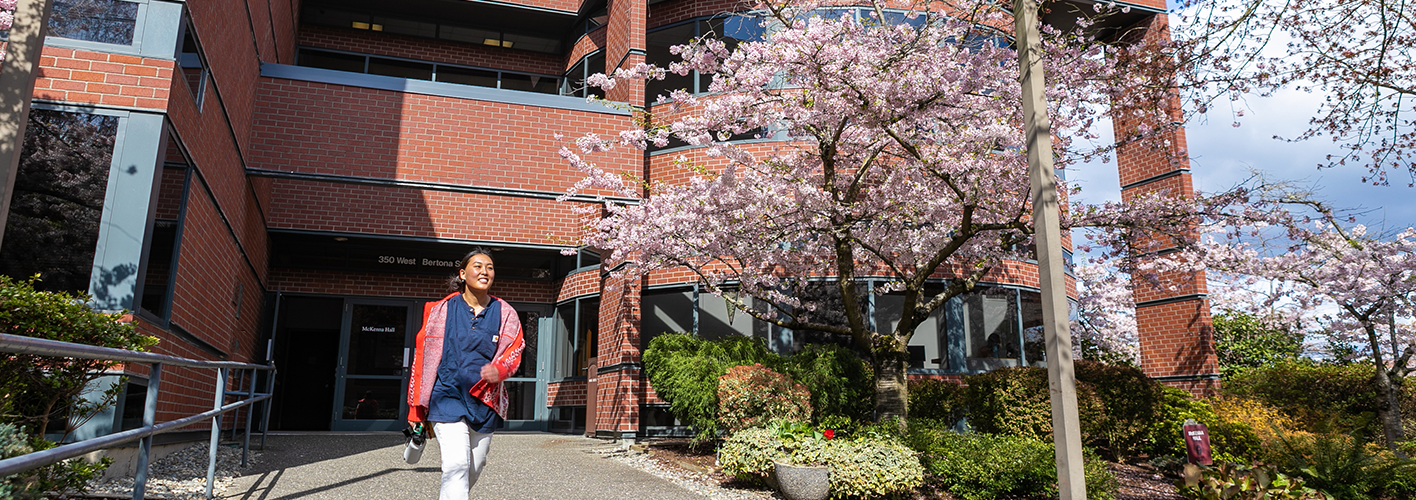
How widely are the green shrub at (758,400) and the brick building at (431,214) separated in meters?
1.98

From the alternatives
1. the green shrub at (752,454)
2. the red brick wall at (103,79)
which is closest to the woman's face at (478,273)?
the green shrub at (752,454)

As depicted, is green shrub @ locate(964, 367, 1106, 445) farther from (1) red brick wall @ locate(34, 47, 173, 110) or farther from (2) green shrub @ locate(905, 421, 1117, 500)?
(1) red brick wall @ locate(34, 47, 173, 110)

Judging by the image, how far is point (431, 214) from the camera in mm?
12305

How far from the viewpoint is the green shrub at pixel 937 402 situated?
9977 mm

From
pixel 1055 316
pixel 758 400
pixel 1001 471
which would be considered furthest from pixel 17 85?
pixel 1001 471

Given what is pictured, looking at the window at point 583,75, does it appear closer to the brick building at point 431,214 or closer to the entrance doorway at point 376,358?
the brick building at point 431,214

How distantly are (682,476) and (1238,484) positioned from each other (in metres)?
4.71

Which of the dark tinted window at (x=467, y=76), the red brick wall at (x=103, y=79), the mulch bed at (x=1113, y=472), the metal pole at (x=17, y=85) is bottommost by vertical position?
the mulch bed at (x=1113, y=472)

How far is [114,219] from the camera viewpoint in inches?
231

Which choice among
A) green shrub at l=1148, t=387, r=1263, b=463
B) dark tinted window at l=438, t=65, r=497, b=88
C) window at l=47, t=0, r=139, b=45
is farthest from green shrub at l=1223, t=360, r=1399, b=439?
window at l=47, t=0, r=139, b=45

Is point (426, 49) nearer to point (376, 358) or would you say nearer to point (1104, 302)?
point (376, 358)

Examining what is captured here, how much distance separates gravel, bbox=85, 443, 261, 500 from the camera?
16.7 ft

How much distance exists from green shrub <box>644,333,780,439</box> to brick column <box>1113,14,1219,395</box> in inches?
325

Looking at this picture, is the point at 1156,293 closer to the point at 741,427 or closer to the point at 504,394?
the point at 741,427
